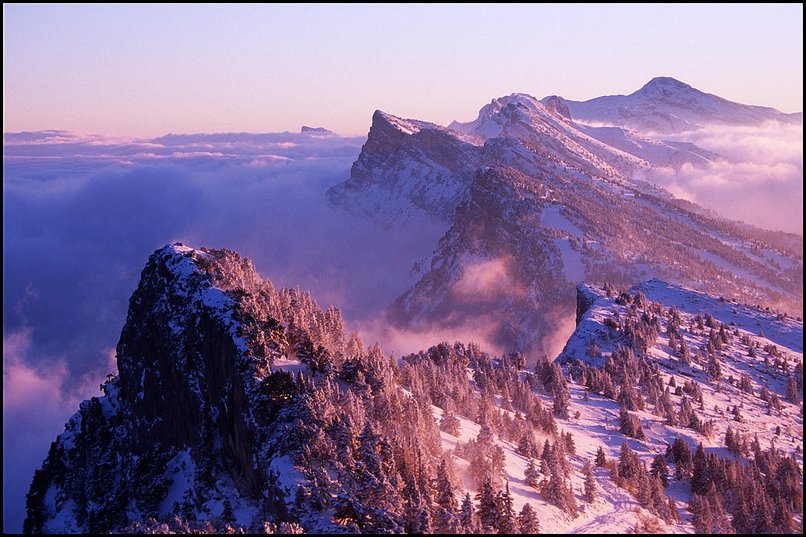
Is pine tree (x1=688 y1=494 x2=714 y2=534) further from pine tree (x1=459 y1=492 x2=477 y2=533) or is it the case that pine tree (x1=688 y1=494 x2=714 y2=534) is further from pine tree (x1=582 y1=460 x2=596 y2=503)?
pine tree (x1=459 y1=492 x2=477 y2=533)

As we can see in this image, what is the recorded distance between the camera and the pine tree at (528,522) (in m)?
49.3

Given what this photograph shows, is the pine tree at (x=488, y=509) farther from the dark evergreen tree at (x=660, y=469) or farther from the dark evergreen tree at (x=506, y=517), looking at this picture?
the dark evergreen tree at (x=660, y=469)

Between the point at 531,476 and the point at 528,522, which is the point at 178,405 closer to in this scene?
the point at 531,476

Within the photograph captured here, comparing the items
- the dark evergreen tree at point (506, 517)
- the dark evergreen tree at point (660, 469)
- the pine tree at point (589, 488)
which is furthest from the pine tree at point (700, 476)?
the dark evergreen tree at point (506, 517)

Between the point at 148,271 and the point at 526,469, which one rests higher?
the point at 148,271

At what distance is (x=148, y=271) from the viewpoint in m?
88.9

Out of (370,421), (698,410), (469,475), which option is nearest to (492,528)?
(469,475)

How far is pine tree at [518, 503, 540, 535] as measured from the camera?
49331mm

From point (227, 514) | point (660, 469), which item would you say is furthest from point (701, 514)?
point (227, 514)

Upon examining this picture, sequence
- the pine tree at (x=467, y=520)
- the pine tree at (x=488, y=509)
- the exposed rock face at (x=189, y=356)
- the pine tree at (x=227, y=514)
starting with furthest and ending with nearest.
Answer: the exposed rock face at (x=189, y=356)
the pine tree at (x=227, y=514)
the pine tree at (x=488, y=509)
the pine tree at (x=467, y=520)

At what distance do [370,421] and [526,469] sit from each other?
1777 cm

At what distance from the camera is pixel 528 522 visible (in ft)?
163

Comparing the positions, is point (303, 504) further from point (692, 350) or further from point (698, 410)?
point (692, 350)

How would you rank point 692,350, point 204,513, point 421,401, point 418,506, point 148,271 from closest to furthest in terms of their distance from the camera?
point 418,506, point 204,513, point 421,401, point 148,271, point 692,350
